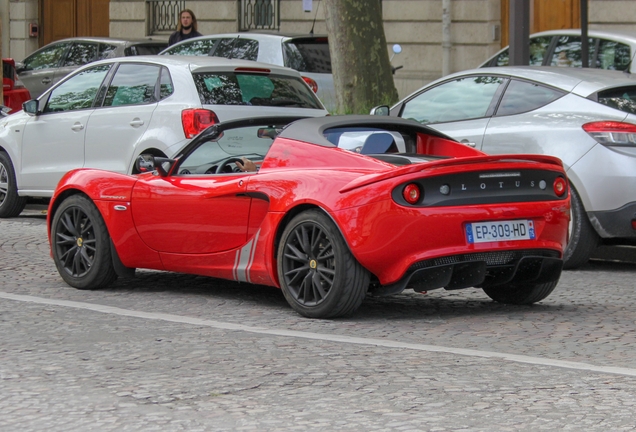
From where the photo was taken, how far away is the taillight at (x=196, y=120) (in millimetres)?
11602

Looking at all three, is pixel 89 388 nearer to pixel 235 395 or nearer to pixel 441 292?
pixel 235 395

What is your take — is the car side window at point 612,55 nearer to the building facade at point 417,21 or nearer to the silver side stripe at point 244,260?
the building facade at point 417,21

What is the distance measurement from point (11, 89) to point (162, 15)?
9278 millimetres

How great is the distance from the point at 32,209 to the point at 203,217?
24.4 ft

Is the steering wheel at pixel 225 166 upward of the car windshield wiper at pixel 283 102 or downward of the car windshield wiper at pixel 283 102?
downward

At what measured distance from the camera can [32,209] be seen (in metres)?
15.0

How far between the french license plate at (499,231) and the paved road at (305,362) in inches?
18.8

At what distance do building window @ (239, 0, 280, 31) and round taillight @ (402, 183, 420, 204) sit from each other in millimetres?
21476

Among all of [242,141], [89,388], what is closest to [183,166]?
[242,141]

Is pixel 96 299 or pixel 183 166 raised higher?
pixel 183 166

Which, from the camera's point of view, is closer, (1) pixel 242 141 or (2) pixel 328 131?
(2) pixel 328 131

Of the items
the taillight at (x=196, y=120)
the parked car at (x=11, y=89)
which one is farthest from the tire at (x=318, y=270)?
the parked car at (x=11, y=89)

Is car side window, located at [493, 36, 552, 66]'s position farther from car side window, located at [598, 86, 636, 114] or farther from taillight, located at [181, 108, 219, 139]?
car side window, located at [598, 86, 636, 114]

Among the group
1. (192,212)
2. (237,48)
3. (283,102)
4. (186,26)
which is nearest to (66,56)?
(186,26)
